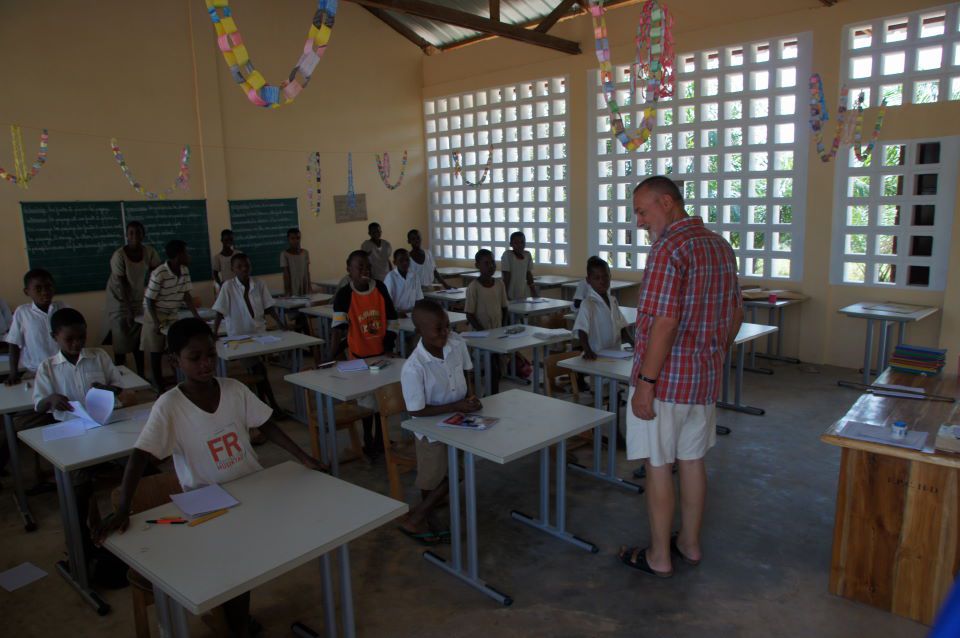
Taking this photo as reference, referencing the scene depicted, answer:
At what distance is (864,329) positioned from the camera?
7105mm

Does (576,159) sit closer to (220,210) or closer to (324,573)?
(220,210)

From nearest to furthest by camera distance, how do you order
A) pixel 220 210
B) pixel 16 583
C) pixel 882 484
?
1. pixel 882 484
2. pixel 16 583
3. pixel 220 210

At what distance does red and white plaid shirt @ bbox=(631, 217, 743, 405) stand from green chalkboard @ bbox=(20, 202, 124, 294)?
286 inches

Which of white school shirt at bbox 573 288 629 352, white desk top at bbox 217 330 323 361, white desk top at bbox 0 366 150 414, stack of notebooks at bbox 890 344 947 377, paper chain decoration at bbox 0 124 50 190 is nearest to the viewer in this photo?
stack of notebooks at bbox 890 344 947 377

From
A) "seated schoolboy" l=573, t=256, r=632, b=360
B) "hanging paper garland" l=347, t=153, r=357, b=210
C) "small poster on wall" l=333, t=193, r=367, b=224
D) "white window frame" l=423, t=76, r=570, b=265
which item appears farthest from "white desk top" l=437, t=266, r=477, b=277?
"seated schoolboy" l=573, t=256, r=632, b=360

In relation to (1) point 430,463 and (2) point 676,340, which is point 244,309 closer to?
(1) point 430,463

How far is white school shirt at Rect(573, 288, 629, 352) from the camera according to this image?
4734mm

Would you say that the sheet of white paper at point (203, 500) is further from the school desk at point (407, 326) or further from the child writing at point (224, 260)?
the child writing at point (224, 260)

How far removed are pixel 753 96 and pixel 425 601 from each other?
6704 millimetres

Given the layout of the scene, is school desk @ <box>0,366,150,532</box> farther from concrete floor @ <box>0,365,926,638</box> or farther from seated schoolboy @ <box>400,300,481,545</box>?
seated schoolboy @ <box>400,300,481,545</box>

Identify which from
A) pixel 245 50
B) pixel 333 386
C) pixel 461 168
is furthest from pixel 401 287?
pixel 461 168

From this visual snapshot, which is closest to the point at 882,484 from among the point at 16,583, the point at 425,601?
the point at 425,601

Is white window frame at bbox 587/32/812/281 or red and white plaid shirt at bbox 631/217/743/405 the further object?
white window frame at bbox 587/32/812/281

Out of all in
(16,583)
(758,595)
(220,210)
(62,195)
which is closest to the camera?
(758,595)
